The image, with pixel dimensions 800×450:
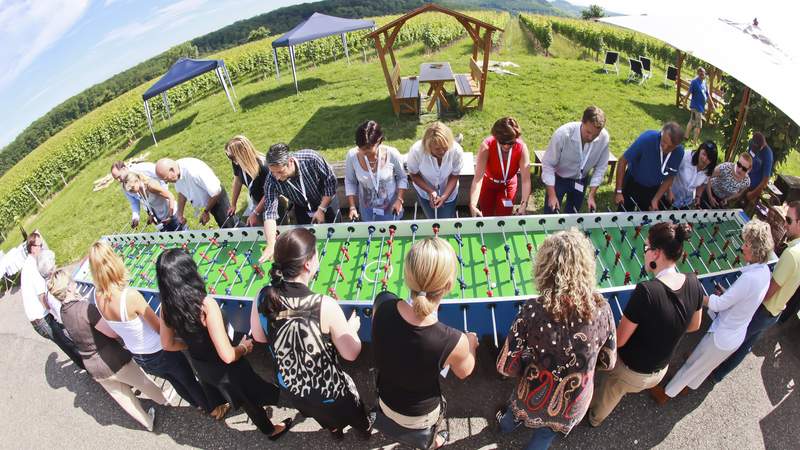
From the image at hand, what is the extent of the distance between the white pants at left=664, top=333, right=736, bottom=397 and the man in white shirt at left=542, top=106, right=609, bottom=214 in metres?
1.69

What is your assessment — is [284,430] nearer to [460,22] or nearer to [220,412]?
[220,412]

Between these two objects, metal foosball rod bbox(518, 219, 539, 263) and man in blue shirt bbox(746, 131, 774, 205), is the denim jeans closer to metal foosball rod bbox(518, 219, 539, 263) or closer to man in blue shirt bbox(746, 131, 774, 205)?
metal foosball rod bbox(518, 219, 539, 263)

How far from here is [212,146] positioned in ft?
35.3

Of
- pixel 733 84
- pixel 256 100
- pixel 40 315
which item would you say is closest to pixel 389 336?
pixel 40 315

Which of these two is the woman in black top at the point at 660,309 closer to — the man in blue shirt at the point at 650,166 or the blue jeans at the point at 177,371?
the man in blue shirt at the point at 650,166

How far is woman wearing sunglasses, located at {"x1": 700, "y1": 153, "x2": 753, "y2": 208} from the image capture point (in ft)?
14.5

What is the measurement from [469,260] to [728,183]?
11.6ft

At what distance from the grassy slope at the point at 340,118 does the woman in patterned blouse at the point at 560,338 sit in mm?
4551

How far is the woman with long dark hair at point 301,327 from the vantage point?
2178mm

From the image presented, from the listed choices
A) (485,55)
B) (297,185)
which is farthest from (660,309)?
(485,55)

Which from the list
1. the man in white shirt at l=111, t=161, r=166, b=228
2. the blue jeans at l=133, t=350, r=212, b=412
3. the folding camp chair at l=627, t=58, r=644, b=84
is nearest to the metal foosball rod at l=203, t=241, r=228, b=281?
the blue jeans at l=133, t=350, r=212, b=412

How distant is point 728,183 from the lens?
4.53 meters

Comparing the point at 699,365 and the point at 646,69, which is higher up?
the point at 646,69

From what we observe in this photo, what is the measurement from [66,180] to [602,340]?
19937 mm
